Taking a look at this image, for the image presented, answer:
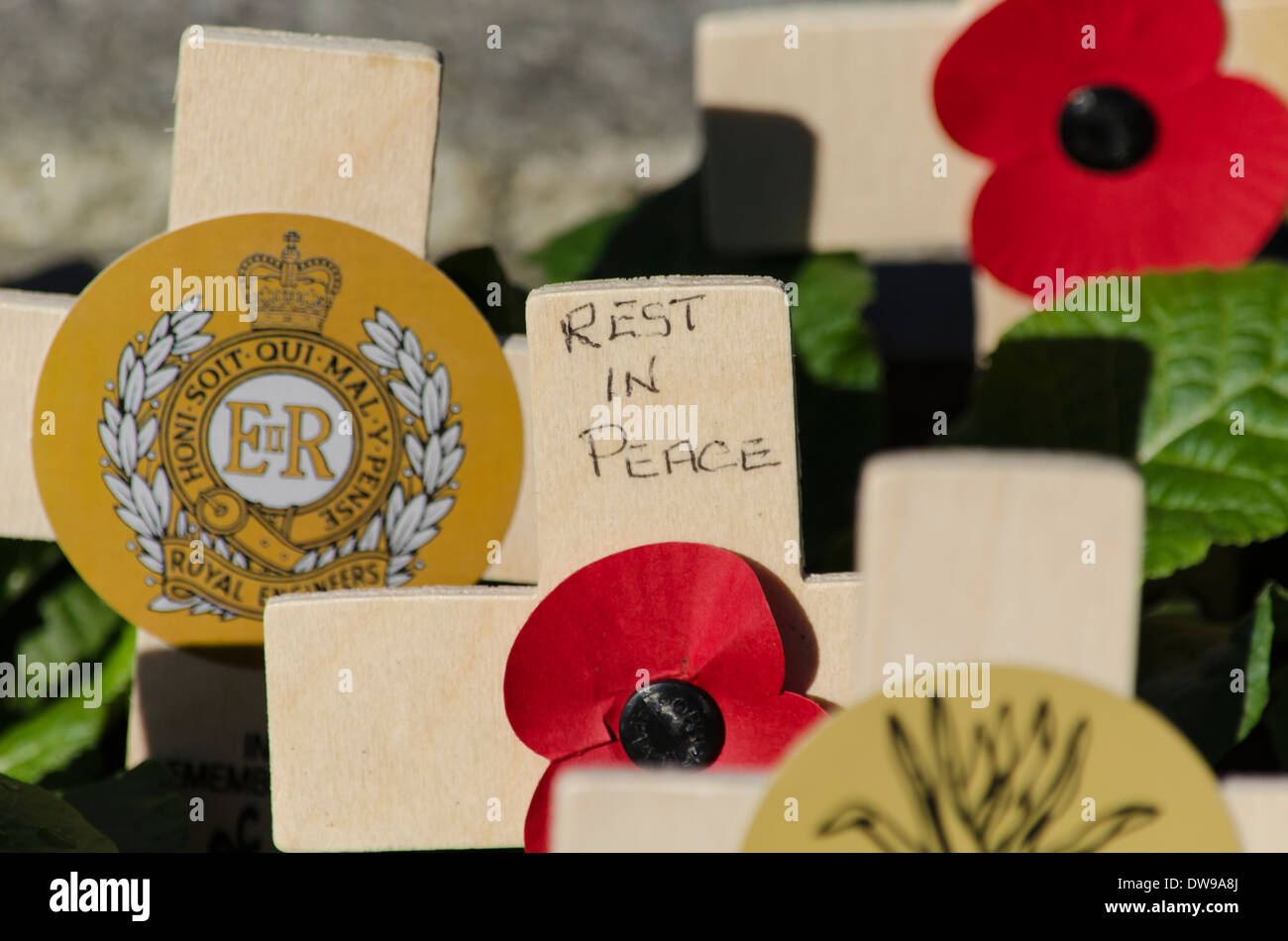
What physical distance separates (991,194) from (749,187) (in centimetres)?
17

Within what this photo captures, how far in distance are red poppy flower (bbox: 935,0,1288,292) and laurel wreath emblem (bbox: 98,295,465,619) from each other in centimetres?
39

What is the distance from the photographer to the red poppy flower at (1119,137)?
2.59 ft

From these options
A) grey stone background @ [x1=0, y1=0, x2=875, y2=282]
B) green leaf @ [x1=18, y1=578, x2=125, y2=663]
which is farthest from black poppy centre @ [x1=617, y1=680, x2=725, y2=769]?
grey stone background @ [x1=0, y1=0, x2=875, y2=282]

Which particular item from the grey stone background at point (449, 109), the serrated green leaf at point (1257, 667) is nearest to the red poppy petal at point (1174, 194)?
the serrated green leaf at point (1257, 667)

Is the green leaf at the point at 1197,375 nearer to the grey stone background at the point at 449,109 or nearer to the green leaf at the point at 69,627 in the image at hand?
the grey stone background at the point at 449,109

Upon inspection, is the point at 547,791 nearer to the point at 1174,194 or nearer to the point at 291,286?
the point at 291,286

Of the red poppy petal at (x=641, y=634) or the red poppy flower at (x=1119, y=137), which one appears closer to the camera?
the red poppy petal at (x=641, y=634)

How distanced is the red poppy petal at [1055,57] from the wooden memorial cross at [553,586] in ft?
1.07

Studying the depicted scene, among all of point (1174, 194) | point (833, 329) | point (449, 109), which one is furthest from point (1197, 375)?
point (449, 109)

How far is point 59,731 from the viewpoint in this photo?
0.86 metres

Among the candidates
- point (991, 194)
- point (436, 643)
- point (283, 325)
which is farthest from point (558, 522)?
point (991, 194)

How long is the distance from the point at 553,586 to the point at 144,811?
0.28 metres

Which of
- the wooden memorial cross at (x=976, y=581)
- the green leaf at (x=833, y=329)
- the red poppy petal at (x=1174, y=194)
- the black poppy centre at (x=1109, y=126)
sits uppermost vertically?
the black poppy centre at (x=1109, y=126)

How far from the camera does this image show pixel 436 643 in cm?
62
